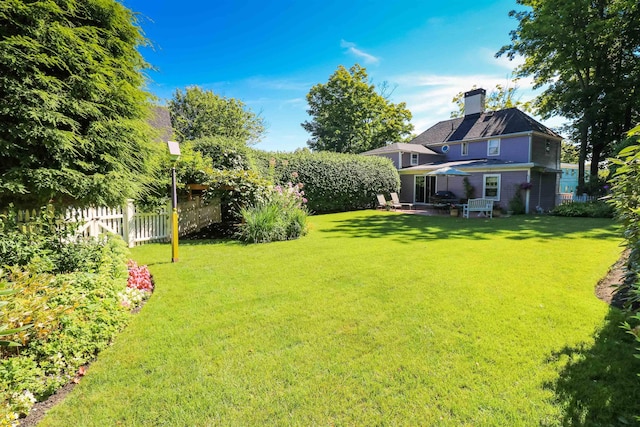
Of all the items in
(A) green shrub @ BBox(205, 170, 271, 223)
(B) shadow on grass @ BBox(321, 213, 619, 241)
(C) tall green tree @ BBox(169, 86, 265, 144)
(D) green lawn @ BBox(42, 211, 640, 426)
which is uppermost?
(C) tall green tree @ BBox(169, 86, 265, 144)

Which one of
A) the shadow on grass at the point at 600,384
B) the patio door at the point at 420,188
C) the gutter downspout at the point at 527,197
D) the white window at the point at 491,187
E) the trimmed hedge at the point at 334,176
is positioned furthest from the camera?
the patio door at the point at 420,188

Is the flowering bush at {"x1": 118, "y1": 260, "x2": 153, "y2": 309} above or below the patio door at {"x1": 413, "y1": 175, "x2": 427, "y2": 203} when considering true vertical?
below

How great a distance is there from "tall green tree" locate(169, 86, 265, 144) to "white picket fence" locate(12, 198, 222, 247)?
16.4m

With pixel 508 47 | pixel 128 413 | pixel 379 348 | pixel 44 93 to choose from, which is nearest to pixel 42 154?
pixel 44 93

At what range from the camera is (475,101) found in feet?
73.0

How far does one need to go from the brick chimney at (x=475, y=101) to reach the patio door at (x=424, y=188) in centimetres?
684

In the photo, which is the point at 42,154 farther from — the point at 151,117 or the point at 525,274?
the point at 525,274

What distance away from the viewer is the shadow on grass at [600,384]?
203 centimetres

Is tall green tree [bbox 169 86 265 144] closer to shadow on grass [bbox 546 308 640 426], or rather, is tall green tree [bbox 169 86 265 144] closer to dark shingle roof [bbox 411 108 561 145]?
dark shingle roof [bbox 411 108 561 145]

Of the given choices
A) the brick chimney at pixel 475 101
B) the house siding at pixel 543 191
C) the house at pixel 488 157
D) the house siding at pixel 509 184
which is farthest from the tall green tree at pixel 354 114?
the house siding at pixel 509 184

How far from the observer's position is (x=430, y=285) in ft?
15.0

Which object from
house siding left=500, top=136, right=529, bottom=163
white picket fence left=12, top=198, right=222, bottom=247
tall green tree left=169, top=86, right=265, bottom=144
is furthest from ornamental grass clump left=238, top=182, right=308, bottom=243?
tall green tree left=169, top=86, right=265, bottom=144

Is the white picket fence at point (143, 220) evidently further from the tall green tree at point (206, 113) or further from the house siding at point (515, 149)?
the house siding at point (515, 149)

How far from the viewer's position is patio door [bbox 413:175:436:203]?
68.4ft
